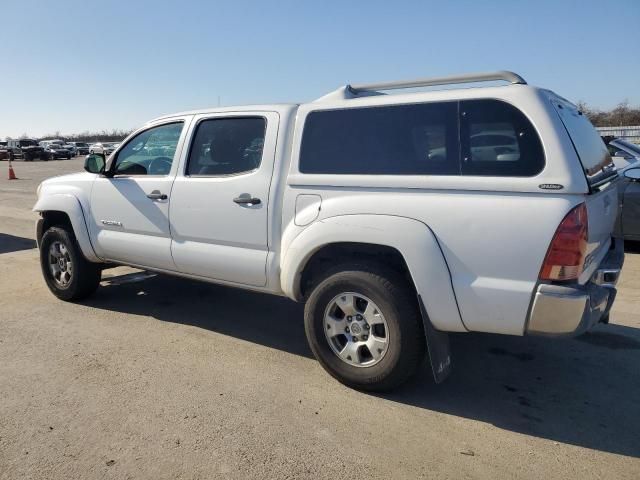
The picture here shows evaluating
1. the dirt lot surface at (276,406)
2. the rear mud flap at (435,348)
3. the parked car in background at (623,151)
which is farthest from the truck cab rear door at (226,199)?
the parked car in background at (623,151)

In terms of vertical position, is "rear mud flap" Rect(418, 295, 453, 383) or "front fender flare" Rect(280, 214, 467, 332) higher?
"front fender flare" Rect(280, 214, 467, 332)

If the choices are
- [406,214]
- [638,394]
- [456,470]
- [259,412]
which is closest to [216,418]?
[259,412]

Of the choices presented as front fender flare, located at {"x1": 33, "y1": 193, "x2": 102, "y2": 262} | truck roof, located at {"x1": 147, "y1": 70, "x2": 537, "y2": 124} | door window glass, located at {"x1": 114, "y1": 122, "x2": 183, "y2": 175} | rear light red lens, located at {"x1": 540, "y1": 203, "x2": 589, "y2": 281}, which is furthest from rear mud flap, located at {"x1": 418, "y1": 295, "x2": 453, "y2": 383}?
front fender flare, located at {"x1": 33, "y1": 193, "x2": 102, "y2": 262}

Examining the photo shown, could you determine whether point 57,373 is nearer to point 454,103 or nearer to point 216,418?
point 216,418

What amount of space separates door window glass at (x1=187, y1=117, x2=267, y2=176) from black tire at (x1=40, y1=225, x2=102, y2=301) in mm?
1785

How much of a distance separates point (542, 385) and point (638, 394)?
2.00ft

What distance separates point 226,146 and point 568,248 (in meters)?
2.69

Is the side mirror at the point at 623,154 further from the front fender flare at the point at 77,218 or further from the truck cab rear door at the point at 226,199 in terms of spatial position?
the front fender flare at the point at 77,218

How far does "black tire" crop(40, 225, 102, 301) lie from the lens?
5.25 meters

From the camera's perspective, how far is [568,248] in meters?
2.75

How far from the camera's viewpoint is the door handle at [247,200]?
151 inches

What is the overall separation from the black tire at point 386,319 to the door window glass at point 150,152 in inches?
→ 77.8

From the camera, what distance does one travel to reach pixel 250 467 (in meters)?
2.69

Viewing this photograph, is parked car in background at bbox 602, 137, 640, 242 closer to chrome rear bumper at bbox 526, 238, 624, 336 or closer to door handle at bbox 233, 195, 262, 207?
chrome rear bumper at bbox 526, 238, 624, 336
